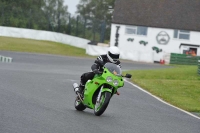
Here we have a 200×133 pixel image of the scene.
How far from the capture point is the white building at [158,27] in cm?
6825

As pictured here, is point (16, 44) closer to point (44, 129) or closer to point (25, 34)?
point (25, 34)

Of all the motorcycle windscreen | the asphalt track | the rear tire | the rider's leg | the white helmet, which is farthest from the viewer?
the rear tire

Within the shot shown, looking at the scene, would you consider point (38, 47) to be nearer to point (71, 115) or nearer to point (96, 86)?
point (96, 86)

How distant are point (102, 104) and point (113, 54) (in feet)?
3.81

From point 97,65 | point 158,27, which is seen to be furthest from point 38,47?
point 97,65

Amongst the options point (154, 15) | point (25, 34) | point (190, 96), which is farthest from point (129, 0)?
point (190, 96)

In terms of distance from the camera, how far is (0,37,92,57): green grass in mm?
58134

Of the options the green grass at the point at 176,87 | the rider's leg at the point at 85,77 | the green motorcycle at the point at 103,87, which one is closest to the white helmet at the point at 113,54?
the green motorcycle at the point at 103,87

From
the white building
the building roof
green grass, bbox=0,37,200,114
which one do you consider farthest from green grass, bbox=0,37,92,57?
green grass, bbox=0,37,200,114

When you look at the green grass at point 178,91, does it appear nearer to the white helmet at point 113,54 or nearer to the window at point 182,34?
the white helmet at point 113,54

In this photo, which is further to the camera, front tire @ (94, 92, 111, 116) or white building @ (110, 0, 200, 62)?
white building @ (110, 0, 200, 62)

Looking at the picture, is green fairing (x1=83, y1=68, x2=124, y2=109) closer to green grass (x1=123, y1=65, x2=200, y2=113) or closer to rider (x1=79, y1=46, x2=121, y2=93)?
rider (x1=79, y1=46, x2=121, y2=93)

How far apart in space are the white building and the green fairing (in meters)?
53.9

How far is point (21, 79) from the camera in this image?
22.0 meters
